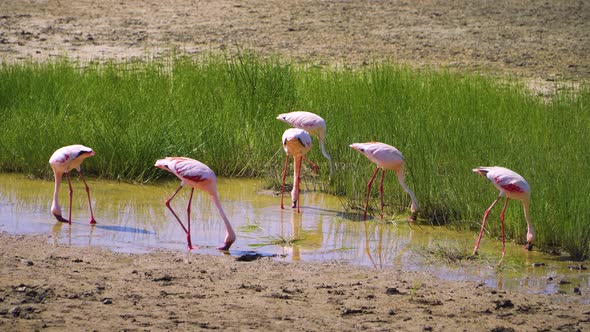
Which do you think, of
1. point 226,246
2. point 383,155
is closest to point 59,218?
point 226,246

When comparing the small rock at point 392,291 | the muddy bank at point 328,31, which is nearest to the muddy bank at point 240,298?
the small rock at point 392,291

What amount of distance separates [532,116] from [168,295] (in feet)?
17.8

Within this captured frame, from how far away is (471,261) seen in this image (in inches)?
266

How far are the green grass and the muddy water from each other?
0.24m

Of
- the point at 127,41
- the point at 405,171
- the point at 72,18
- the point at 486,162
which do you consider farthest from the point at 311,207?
the point at 72,18

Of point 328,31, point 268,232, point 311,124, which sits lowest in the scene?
point 268,232

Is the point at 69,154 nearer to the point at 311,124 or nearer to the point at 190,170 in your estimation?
the point at 190,170

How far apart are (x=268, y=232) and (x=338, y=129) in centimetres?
212

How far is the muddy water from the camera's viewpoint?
6621mm

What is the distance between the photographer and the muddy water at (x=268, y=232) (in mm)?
6621

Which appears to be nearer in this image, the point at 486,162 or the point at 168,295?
the point at 168,295

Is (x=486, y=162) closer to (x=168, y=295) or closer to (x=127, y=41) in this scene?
(x=168, y=295)

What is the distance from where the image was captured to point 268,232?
7410 mm

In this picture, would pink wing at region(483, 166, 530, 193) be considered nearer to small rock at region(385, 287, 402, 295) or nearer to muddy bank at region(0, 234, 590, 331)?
muddy bank at region(0, 234, 590, 331)
